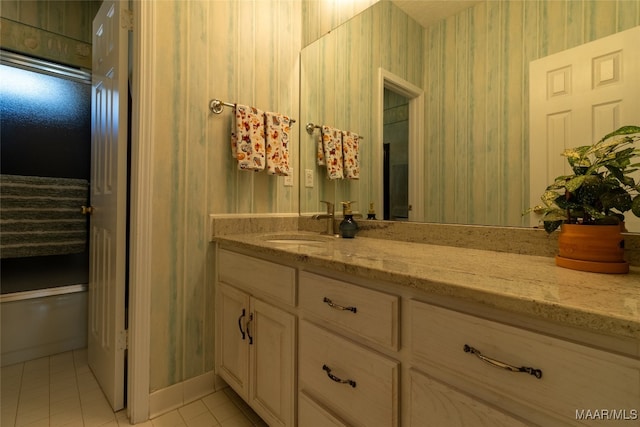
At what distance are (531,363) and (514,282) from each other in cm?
17

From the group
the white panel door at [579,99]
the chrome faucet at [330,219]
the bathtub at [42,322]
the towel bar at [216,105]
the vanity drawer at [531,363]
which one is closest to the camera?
the vanity drawer at [531,363]

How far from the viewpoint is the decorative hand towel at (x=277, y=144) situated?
5.41ft

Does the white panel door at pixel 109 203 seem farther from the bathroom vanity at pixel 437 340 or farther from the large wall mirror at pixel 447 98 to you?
the large wall mirror at pixel 447 98

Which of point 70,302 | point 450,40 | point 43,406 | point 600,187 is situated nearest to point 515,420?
point 600,187

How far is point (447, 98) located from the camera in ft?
4.19

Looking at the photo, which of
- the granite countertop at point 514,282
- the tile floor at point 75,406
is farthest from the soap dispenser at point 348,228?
the tile floor at point 75,406

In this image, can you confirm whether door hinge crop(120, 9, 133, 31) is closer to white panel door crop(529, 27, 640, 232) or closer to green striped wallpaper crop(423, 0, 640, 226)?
green striped wallpaper crop(423, 0, 640, 226)

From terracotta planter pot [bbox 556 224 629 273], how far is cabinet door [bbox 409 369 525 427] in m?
0.46

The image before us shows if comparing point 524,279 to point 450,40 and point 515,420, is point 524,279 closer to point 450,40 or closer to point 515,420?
point 515,420

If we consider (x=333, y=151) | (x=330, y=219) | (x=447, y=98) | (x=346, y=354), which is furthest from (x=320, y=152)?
(x=346, y=354)

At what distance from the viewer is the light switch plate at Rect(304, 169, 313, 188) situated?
6.22ft

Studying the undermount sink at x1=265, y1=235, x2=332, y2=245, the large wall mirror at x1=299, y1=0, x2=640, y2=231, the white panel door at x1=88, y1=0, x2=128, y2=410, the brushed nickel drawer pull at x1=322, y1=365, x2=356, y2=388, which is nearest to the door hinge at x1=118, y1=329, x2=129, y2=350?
the white panel door at x1=88, y1=0, x2=128, y2=410

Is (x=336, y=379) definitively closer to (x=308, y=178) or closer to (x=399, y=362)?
(x=399, y=362)

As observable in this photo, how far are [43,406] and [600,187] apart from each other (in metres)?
Answer: 2.32
